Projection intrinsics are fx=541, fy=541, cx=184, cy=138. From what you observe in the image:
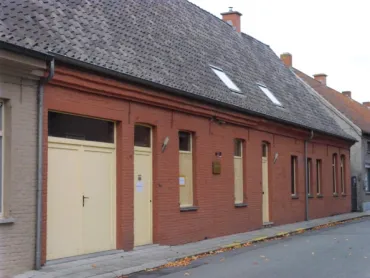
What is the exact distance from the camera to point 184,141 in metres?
14.9

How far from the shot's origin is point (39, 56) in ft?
31.2

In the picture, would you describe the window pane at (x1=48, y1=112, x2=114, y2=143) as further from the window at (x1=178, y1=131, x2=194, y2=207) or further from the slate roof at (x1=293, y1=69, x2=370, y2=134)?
the slate roof at (x1=293, y1=69, x2=370, y2=134)

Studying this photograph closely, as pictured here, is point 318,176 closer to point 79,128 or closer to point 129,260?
point 129,260

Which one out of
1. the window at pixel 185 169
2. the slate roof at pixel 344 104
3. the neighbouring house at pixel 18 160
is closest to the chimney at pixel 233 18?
the slate roof at pixel 344 104

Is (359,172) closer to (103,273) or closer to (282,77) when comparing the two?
(282,77)

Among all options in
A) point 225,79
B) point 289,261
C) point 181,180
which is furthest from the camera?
point 225,79

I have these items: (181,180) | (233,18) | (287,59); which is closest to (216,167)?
(181,180)

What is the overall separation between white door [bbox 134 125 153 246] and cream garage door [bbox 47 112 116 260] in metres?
0.87

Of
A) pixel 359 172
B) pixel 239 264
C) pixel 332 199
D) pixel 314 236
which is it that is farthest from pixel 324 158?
pixel 239 264

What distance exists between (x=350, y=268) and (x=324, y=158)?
51.6 ft

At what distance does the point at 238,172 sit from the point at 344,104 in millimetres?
20045

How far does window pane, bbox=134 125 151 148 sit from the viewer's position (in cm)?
1298

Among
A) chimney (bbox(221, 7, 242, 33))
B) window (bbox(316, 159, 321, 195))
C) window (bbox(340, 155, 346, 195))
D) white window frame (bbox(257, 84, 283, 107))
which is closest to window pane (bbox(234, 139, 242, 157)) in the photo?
white window frame (bbox(257, 84, 283, 107))

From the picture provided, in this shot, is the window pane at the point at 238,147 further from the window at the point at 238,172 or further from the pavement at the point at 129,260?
the pavement at the point at 129,260
